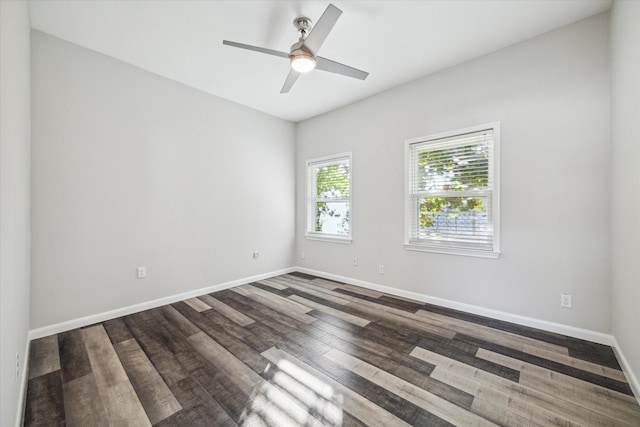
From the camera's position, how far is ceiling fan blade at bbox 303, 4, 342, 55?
6.22 ft

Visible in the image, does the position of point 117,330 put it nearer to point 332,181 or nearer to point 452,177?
point 332,181

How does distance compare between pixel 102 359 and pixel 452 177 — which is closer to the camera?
pixel 102 359

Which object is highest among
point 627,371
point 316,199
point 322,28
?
point 322,28

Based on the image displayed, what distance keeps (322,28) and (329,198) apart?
2.74m

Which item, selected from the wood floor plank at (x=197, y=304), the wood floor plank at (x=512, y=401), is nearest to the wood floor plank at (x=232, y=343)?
the wood floor plank at (x=197, y=304)

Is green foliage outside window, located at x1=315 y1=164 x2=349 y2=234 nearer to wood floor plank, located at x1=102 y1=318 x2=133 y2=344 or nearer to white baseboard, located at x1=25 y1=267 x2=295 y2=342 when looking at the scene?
white baseboard, located at x1=25 y1=267 x2=295 y2=342

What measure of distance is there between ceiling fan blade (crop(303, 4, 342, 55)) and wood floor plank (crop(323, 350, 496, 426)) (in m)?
2.53

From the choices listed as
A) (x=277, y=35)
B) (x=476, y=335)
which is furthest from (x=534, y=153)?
(x=277, y=35)

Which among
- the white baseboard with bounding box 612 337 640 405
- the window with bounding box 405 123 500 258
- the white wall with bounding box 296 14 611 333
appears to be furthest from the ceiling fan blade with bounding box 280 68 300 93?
the white baseboard with bounding box 612 337 640 405

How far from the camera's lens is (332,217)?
14.9 feet

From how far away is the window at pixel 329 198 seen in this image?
14.1ft

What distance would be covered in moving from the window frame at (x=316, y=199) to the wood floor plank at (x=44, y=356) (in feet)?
10.8

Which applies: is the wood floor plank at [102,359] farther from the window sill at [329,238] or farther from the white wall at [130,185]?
the window sill at [329,238]

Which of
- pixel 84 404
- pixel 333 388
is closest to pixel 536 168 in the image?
pixel 333 388
